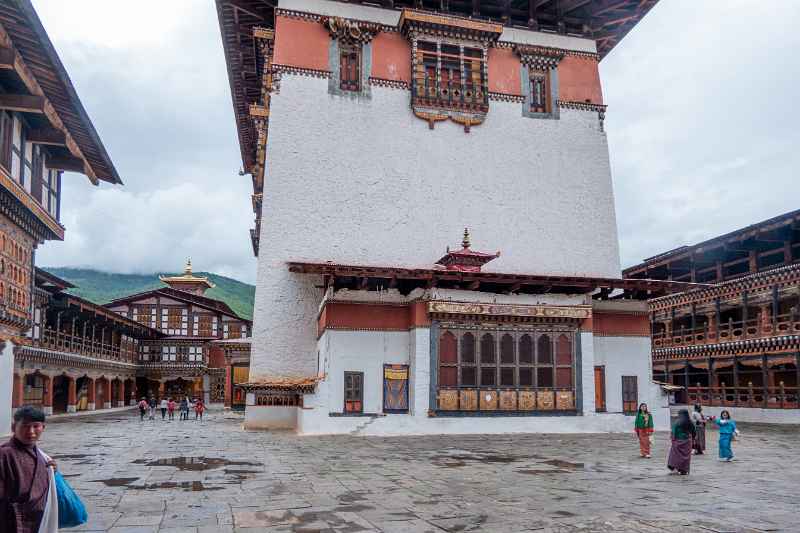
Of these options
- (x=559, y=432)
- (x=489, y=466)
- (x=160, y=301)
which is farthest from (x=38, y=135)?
(x=160, y=301)

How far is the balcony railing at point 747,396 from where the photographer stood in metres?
27.4

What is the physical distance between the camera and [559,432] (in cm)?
1845

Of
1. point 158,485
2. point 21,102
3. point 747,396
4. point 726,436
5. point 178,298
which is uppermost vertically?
point 21,102

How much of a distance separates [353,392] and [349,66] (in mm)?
11858

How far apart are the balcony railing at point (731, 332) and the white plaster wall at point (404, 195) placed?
8957 mm

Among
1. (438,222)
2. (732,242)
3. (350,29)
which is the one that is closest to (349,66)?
(350,29)

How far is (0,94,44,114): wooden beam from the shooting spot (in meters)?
15.6

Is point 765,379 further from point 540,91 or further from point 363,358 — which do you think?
point 363,358

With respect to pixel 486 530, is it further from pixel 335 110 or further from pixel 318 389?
pixel 335 110

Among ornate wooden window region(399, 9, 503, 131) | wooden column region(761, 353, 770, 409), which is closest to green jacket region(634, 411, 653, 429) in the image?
ornate wooden window region(399, 9, 503, 131)

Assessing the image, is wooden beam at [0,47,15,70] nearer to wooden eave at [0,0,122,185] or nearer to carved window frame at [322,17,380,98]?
wooden eave at [0,0,122,185]

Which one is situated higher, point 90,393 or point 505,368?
point 505,368

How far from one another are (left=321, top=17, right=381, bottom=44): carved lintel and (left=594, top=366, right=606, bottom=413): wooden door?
1361 centimetres

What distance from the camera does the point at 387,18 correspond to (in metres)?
23.9
